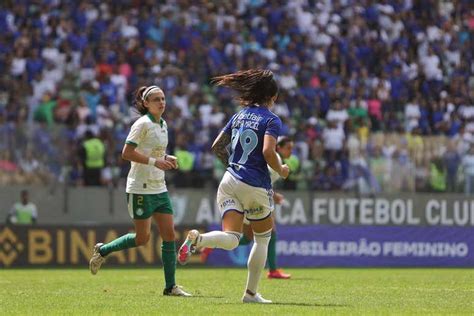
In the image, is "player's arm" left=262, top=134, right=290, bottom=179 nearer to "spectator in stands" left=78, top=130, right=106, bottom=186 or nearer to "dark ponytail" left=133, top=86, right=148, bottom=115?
"dark ponytail" left=133, top=86, right=148, bottom=115

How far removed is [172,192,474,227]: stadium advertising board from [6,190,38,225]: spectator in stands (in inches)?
125

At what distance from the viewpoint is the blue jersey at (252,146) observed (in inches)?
A: 468

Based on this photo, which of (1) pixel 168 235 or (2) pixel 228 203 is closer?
(2) pixel 228 203

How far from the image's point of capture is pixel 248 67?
3025 cm

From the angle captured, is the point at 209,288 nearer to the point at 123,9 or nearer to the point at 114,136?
the point at 114,136

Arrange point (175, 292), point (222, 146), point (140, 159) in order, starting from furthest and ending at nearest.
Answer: point (175, 292) → point (140, 159) → point (222, 146)

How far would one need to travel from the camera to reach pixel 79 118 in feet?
85.8

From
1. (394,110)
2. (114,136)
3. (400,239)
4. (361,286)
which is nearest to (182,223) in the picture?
(114,136)

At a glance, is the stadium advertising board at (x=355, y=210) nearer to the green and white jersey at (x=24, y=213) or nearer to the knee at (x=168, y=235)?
the green and white jersey at (x=24, y=213)

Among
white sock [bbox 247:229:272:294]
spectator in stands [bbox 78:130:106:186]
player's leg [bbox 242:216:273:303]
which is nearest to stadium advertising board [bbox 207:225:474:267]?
spectator in stands [bbox 78:130:106:186]

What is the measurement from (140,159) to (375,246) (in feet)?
41.8

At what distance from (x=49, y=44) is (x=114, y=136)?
4498mm

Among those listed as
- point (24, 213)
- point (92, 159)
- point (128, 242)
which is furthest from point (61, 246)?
point (128, 242)

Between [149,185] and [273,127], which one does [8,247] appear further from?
[273,127]
